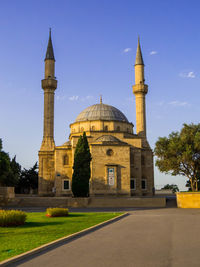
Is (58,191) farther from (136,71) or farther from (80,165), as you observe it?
(136,71)

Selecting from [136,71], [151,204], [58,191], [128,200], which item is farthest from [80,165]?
[136,71]

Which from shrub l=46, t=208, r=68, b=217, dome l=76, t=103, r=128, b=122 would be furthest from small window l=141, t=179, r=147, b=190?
shrub l=46, t=208, r=68, b=217

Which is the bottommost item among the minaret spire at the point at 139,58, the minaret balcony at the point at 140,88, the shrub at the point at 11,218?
the shrub at the point at 11,218

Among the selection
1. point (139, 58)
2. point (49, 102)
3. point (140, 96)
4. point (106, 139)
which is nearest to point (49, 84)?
point (49, 102)

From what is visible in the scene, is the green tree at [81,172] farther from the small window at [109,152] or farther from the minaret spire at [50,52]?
the minaret spire at [50,52]

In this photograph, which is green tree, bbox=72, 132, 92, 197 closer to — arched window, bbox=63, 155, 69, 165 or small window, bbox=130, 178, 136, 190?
arched window, bbox=63, 155, 69, 165

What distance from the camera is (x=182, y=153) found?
2869 centimetres

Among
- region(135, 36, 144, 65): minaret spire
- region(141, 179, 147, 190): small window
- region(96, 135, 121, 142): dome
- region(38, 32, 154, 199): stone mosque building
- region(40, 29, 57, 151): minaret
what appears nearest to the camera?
region(38, 32, 154, 199): stone mosque building

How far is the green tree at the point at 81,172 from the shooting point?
29.7 m

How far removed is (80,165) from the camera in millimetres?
30516

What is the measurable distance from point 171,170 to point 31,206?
1361cm

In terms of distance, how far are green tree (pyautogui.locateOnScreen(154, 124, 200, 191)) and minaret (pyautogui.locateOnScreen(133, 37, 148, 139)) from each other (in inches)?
519

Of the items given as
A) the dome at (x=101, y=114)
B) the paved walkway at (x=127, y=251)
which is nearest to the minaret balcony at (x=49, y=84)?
the dome at (x=101, y=114)

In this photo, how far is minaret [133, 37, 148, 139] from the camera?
142ft
